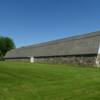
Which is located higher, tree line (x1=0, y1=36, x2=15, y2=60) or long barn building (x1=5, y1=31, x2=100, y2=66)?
tree line (x1=0, y1=36, x2=15, y2=60)

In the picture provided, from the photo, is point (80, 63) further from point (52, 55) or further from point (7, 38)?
point (7, 38)

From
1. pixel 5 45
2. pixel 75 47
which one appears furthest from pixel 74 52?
pixel 5 45

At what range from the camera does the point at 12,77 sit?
68.4 ft

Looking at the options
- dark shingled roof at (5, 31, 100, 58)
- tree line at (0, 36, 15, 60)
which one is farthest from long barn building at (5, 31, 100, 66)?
tree line at (0, 36, 15, 60)

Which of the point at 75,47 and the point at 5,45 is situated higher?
the point at 5,45

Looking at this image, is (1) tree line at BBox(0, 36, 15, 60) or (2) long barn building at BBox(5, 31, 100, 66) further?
(1) tree line at BBox(0, 36, 15, 60)

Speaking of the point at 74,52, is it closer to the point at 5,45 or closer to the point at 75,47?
the point at 75,47

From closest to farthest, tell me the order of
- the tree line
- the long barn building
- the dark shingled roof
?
the long barn building, the dark shingled roof, the tree line

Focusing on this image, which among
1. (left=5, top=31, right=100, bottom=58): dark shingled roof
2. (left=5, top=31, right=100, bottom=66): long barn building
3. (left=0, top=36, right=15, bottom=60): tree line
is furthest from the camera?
(left=0, top=36, right=15, bottom=60): tree line

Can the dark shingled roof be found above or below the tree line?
below

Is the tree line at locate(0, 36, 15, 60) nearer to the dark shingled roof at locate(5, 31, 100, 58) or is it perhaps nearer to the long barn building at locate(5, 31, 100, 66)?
the long barn building at locate(5, 31, 100, 66)

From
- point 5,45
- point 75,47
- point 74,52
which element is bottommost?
point 74,52

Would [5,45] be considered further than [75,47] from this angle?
Yes

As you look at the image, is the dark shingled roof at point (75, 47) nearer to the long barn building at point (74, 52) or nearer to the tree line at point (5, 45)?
the long barn building at point (74, 52)
